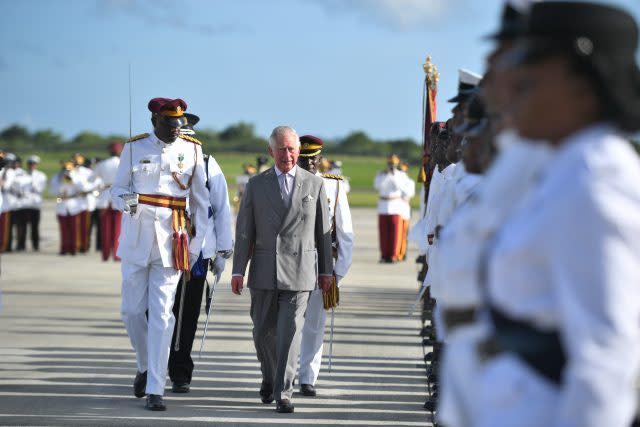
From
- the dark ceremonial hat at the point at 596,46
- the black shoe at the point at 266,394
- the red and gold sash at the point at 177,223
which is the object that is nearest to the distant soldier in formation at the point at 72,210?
the red and gold sash at the point at 177,223

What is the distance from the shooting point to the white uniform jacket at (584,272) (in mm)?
2371

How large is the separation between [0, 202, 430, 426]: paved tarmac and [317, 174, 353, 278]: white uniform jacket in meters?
0.96

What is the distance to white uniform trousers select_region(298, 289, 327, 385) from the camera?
850 centimetres

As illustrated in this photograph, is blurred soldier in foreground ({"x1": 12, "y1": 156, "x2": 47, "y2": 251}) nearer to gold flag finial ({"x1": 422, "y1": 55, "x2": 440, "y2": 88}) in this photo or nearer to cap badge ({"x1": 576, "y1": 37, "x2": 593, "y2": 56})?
gold flag finial ({"x1": 422, "y1": 55, "x2": 440, "y2": 88})

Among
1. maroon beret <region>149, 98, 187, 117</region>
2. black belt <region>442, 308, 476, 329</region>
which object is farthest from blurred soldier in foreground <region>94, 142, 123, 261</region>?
black belt <region>442, 308, 476, 329</region>

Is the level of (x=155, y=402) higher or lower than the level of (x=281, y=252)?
lower

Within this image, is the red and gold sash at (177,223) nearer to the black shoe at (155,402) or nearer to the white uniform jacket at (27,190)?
the black shoe at (155,402)

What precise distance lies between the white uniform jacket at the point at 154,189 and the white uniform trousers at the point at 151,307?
0.25 feet

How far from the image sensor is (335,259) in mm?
8859

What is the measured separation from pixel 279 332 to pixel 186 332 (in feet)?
3.78

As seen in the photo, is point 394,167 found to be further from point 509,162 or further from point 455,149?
point 509,162

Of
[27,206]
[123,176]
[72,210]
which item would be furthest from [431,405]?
[27,206]

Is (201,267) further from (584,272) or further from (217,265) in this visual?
(584,272)

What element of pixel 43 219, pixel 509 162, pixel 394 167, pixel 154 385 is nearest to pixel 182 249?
pixel 154 385
